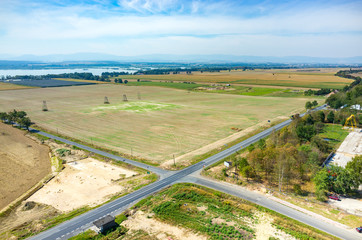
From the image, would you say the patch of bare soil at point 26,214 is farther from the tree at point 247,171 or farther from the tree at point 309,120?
the tree at point 309,120

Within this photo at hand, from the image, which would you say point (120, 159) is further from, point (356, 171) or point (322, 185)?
point (356, 171)

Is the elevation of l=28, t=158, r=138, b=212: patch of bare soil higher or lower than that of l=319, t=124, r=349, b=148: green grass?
lower

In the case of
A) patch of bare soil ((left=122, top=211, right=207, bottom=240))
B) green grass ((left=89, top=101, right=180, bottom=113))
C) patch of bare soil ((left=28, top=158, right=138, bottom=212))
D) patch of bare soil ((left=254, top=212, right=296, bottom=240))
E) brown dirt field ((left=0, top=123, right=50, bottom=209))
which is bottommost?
patch of bare soil ((left=254, top=212, right=296, bottom=240))

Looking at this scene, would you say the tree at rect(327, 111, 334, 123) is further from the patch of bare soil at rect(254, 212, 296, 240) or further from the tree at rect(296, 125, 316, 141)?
the patch of bare soil at rect(254, 212, 296, 240)

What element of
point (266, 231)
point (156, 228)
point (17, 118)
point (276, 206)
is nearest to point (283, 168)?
point (276, 206)

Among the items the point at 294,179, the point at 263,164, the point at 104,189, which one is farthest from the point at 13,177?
the point at 294,179

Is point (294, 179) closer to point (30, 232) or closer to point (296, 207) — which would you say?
point (296, 207)

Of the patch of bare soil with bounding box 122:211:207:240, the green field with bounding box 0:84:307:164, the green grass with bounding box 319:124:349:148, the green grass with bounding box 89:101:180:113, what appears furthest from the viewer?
the green grass with bounding box 89:101:180:113

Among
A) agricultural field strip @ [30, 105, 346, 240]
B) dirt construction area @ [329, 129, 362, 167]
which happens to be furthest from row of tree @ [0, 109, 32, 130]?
dirt construction area @ [329, 129, 362, 167]
